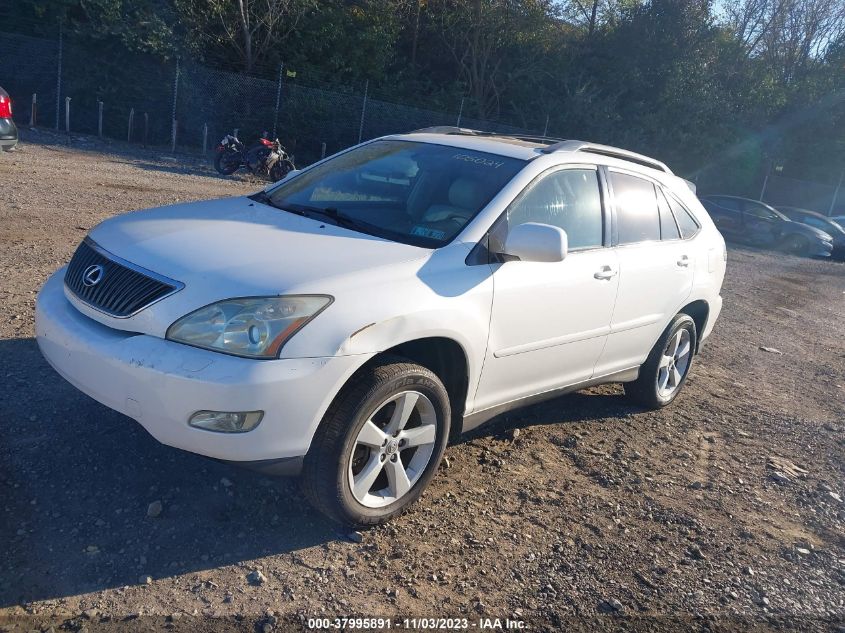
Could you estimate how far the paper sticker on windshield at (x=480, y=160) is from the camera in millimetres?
4449

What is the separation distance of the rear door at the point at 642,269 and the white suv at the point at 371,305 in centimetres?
2

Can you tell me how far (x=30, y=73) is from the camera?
19109mm

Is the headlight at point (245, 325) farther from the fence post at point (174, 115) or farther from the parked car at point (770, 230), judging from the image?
the parked car at point (770, 230)

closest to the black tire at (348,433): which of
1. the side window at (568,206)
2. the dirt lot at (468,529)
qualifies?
the dirt lot at (468,529)

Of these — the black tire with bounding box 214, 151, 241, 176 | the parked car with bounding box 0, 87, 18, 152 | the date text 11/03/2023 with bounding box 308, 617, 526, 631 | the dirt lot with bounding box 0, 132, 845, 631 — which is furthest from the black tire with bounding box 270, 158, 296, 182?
the date text 11/03/2023 with bounding box 308, 617, 526, 631

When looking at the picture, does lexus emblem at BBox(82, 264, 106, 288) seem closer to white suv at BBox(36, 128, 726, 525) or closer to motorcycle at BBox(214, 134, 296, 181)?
white suv at BBox(36, 128, 726, 525)

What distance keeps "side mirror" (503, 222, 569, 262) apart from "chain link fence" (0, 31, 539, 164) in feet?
52.1

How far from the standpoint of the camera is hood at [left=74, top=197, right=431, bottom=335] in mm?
3234

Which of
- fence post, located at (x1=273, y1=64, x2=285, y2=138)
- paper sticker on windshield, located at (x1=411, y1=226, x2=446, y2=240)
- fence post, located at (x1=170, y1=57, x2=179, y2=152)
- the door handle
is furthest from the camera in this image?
fence post, located at (x1=273, y1=64, x2=285, y2=138)

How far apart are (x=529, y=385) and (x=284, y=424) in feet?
5.60

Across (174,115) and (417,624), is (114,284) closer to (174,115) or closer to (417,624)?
(417,624)

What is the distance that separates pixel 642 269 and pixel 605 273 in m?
0.50

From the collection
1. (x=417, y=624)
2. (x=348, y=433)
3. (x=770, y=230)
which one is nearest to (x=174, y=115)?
(x=770, y=230)

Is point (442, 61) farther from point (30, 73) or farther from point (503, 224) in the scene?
point (503, 224)
